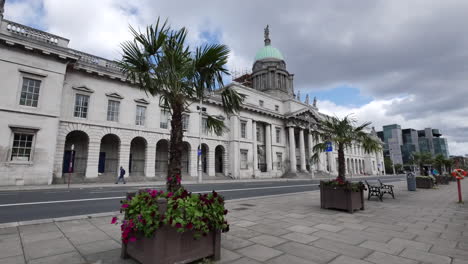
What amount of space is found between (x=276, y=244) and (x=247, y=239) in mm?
662

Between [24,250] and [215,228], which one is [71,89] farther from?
[215,228]

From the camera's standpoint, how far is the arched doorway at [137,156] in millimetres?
26328

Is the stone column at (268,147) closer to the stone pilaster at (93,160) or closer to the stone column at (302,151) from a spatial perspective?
the stone column at (302,151)

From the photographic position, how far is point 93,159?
21.8 metres

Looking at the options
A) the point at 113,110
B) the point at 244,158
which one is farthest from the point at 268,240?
the point at 244,158

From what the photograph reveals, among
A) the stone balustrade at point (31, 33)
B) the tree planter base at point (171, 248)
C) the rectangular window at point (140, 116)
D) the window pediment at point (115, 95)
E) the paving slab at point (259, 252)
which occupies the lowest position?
the paving slab at point (259, 252)

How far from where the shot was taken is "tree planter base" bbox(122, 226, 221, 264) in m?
3.07

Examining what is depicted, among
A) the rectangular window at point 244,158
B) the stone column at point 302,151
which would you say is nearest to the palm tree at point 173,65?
the rectangular window at point 244,158

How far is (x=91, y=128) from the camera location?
22.1 meters

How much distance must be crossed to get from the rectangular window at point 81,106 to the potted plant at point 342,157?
21764 mm

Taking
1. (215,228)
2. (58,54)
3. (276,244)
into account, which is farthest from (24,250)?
(58,54)

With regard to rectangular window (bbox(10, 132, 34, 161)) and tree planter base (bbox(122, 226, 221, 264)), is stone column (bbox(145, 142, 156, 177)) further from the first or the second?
tree planter base (bbox(122, 226, 221, 264))

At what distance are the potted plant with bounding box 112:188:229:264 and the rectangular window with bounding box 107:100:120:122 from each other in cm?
2326

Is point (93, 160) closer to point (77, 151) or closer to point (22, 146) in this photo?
point (77, 151)
